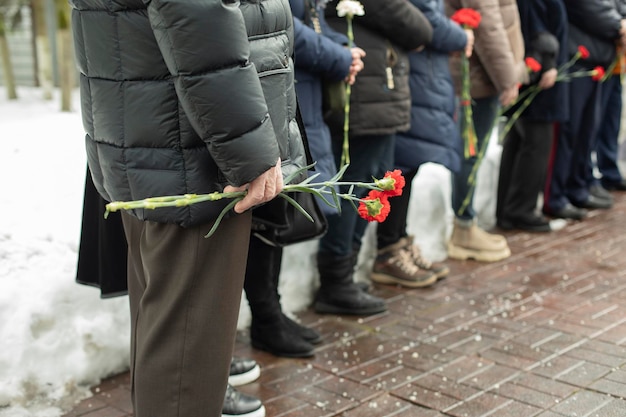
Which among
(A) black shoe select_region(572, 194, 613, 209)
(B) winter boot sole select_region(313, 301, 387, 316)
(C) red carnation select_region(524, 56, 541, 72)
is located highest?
(C) red carnation select_region(524, 56, 541, 72)

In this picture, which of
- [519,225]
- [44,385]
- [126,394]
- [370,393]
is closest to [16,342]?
[44,385]

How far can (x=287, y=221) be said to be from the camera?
3.01 metres

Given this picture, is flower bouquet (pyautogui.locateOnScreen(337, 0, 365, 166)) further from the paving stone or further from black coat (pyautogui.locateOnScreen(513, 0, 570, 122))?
black coat (pyautogui.locateOnScreen(513, 0, 570, 122))

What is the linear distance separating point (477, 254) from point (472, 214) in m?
0.29

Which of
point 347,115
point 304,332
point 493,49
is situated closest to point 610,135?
point 493,49

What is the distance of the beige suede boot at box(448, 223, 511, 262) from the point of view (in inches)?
228

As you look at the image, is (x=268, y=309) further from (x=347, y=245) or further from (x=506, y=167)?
(x=506, y=167)

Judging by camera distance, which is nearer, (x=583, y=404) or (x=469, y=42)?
(x=583, y=404)

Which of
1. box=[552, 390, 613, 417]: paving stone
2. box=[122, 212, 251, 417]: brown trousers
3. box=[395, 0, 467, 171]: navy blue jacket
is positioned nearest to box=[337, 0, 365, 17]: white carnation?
box=[395, 0, 467, 171]: navy blue jacket

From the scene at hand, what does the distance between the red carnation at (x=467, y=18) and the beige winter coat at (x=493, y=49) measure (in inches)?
8.6

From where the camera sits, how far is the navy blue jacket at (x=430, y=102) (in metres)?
4.86

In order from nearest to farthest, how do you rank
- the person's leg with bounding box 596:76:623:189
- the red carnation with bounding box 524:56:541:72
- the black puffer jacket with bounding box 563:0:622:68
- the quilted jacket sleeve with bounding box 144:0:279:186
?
the quilted jacket sleeve with bounding box 144:0:279:186 < the red carnation with bounding box 524:56:541:72 < the black puffer jacket with bounding box 563:0:622:68 < the person's leg with bounding box 596:76:623:189

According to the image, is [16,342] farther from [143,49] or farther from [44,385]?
[143,49]

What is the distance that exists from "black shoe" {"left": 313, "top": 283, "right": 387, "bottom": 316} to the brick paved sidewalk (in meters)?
0.05
